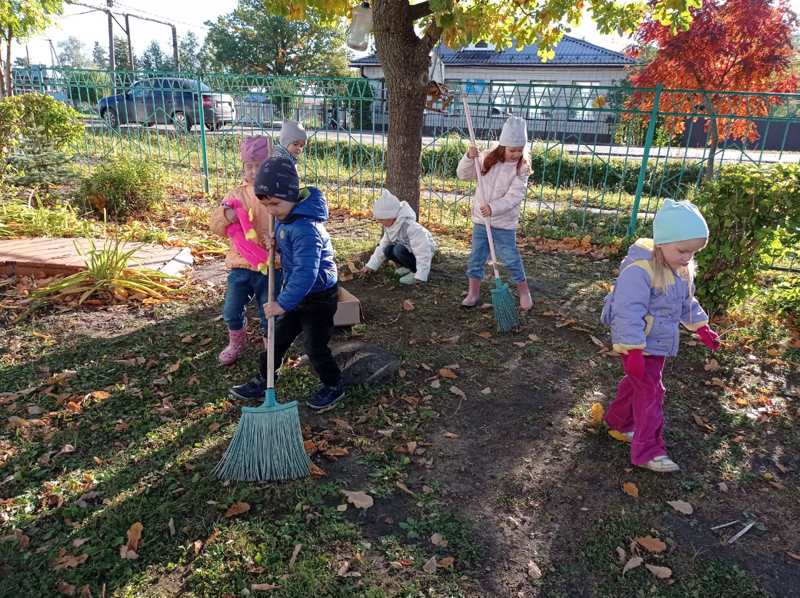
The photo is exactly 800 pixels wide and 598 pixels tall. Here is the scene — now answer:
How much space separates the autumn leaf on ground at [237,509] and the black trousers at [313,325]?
3.00 feet

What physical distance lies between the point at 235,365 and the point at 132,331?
1.03m

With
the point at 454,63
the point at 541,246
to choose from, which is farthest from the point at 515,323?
the point at 454,63

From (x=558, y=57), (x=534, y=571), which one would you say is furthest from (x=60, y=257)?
(x=558, y=57)

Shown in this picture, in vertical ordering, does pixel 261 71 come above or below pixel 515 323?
above

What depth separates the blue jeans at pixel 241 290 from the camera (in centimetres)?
356

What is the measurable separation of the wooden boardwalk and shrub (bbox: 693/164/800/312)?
4629 mm

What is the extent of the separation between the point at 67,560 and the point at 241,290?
69.3 inches

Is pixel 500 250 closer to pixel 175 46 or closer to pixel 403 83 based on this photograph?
pixel 403 83

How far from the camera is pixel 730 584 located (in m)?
2.26

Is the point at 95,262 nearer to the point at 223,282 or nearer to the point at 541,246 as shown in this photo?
the point at 223,282

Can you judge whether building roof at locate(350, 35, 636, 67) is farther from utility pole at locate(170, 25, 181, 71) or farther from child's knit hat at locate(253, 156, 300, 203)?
child's knit hat at locate(253, 156, 300, 203)

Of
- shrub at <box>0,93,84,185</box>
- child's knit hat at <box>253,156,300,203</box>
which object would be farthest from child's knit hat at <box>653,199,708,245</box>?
shrub at <box>0,93,84,185</box>

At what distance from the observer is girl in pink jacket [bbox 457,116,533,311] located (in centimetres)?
428

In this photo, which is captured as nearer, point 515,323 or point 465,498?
point 465,498
